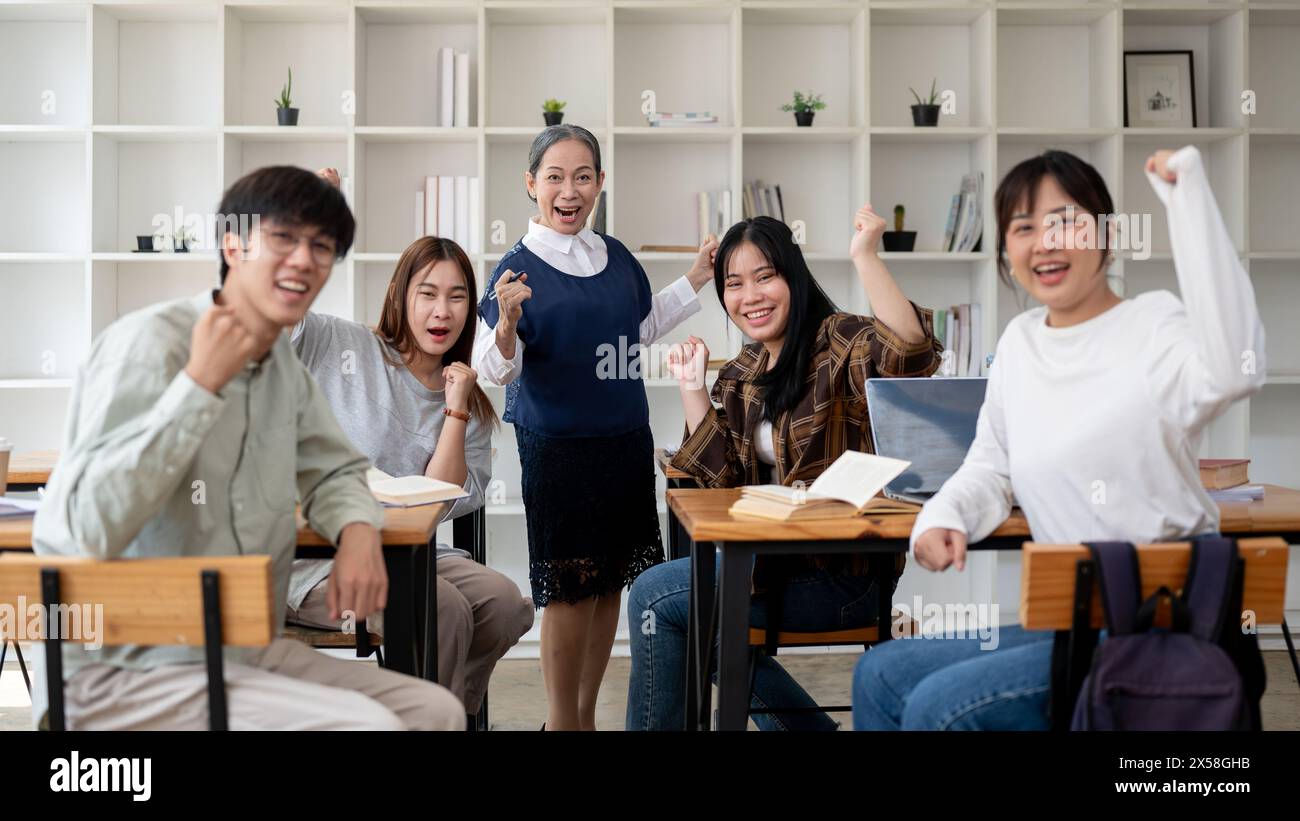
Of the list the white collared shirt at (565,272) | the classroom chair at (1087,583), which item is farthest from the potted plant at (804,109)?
the classroom chair at (1087,583)

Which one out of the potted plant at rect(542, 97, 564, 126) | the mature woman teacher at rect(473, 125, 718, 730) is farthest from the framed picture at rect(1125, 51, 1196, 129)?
the mature woman teacher at rect(473, 125, 718, 730)

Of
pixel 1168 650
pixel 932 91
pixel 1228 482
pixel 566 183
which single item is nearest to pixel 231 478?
pixel 1168 650

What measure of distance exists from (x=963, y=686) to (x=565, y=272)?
1525 millimetres

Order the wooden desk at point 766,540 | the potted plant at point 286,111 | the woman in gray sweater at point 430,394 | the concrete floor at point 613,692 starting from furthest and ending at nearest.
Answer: the potted plant at point 286,111, the concrete floor at point 613,692, the woman in gray sweater at point 430,394, the wooden desk at point 766,540

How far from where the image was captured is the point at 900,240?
4207mm

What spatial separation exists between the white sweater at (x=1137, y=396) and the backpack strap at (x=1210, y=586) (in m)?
0.19

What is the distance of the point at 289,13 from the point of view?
4.18m

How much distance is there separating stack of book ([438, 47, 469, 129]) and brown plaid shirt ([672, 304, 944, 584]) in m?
2.24

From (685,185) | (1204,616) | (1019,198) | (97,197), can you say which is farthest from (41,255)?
(1204,616)

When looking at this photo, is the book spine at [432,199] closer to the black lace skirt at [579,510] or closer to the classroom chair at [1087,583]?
the black lace skirt at [579,510]

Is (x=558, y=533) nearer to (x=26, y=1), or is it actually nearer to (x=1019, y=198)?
(x=1019, y=198)

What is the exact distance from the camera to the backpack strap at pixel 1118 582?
4.47 ft

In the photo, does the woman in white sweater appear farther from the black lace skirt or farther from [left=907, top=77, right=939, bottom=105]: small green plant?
[left=907, top=77, right=939, bottom=105]: small green plant
